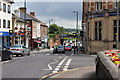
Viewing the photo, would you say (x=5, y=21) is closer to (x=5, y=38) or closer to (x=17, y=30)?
(x=5, y=38)

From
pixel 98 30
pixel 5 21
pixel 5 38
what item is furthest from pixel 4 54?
pixel 5 38

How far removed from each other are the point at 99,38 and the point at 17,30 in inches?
782

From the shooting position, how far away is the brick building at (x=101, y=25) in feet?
109

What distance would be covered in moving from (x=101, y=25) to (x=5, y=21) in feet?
55.3

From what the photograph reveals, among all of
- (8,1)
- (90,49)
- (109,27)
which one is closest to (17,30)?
(8,1)

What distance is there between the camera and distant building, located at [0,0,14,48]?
1520 inches

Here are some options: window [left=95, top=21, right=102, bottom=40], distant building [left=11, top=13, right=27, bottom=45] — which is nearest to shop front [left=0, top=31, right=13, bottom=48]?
distant building [left=11, top=13, right=27, bottom=45]

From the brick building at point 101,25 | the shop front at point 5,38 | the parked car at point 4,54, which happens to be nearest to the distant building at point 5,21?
the shop front at point 5,38

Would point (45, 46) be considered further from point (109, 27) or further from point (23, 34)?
point (109, 27)

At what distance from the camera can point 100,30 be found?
3541 cm

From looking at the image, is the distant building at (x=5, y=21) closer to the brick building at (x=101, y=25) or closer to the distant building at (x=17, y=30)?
the distant building at (x=17, y=30)

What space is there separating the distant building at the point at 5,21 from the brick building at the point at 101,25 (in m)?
14.5

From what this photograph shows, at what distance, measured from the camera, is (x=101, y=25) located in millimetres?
34781

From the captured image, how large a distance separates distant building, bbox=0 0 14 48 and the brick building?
1455cm
